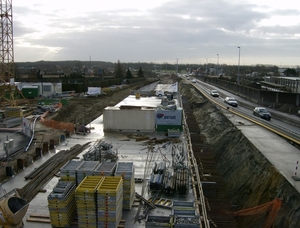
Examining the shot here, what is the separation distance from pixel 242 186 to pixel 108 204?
11.5m

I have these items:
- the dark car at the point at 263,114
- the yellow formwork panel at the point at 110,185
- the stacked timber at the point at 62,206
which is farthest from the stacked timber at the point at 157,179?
the dark car at the point at 263,114

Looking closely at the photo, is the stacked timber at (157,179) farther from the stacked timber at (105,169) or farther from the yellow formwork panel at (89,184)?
the yellow formwork panel at (89,184)

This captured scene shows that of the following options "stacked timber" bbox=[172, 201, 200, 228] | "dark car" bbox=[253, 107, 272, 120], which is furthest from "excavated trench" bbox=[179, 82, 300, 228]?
"dark car" bbox=[253, 107, 272, 120]

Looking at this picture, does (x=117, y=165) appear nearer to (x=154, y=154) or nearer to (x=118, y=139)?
(x=154, y=154)

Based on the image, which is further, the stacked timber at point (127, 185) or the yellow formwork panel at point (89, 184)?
the stacked timber at point (127, 185)

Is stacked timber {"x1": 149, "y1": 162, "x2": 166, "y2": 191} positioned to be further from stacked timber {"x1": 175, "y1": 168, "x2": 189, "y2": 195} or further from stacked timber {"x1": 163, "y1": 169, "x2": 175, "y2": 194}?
stacked timber {"x1": 175, "y1": 168, "x2": 189, "y2": 195}

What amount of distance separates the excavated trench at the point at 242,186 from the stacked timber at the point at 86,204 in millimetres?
6241

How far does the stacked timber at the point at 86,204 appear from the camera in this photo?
9500 mm

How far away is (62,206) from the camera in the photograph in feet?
32.8

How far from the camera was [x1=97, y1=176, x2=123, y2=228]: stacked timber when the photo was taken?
9414 mm

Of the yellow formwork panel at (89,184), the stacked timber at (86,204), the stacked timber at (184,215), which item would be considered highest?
the yellow formwork panel at (89,184)

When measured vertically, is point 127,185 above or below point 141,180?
above

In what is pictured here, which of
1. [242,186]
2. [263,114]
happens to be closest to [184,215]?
[242,186]

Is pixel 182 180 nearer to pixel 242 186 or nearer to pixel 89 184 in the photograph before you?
pixel 89 184
